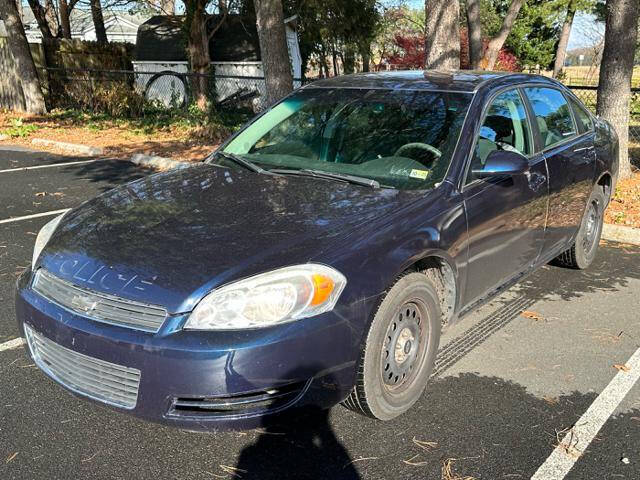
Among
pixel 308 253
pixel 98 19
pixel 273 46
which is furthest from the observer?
pixel 98 19

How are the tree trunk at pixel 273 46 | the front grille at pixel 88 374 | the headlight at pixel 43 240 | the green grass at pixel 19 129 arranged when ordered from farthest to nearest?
the green grass at pixel 19 129
the tree trunk at pixel 273 46
the headlight at pixel 43 240
the front grille at pixel 88 374

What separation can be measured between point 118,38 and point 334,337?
58323 millimetres

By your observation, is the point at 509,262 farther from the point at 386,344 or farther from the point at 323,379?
the point at 323,379

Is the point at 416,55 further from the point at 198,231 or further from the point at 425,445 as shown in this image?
the point at 425,445

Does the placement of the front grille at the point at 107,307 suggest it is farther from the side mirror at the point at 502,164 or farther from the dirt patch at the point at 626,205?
the dirt patch at the point at 626,205

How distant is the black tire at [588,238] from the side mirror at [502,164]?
6.32 ft

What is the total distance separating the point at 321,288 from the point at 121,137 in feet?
39.0

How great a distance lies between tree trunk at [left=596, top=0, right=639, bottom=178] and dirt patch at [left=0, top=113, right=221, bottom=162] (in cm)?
649

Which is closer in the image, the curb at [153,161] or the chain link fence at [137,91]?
the curb at [153,161]

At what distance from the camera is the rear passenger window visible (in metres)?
4.36

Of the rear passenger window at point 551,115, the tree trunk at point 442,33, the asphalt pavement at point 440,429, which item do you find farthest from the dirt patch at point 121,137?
the asphalt pavement at point 440,429

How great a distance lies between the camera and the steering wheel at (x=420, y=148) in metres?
3.56

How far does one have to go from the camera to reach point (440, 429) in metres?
3.03

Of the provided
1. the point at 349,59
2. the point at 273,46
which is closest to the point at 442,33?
the point at 273,46
